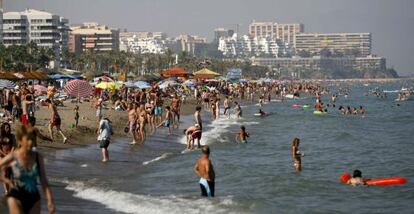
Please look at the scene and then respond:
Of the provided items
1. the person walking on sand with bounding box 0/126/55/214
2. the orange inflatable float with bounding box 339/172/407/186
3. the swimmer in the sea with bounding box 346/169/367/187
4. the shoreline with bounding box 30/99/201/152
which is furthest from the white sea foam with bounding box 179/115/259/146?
the person walking on sand with bounding box 0/126/55/214

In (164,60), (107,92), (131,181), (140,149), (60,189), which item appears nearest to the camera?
(60,189)

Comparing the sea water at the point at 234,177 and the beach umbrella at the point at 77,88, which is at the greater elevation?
the beach umbrella at the point at 77,88

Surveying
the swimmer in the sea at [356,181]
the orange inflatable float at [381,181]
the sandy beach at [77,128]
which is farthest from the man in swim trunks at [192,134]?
the swimmer in the sea at [356,181]

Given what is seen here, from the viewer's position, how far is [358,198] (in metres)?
14.2

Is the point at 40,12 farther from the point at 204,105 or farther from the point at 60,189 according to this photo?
the point at 60,189

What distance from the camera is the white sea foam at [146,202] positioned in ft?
39.4

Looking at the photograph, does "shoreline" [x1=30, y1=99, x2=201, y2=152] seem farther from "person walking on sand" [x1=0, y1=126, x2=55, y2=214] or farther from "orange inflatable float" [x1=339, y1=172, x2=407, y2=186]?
"person walking on sand" [x1=0, y1=126, x2=55, y2=214]

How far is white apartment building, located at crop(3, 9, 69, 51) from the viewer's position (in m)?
165

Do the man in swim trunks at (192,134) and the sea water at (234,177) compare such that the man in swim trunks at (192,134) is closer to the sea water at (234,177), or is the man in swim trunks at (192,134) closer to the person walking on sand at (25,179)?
the sea water at (234,177)

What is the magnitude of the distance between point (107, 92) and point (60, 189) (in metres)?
34.8

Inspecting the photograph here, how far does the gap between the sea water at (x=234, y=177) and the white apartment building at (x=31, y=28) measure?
466ft

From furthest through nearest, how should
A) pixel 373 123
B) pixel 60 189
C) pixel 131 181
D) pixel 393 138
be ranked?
pixel 373 123, pixel 393 138, pixel 131 181, pixel 60 189

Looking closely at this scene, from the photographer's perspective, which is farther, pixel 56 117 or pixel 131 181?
pixel 56 117

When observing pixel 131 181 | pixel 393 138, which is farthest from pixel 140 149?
pixel 393 138
